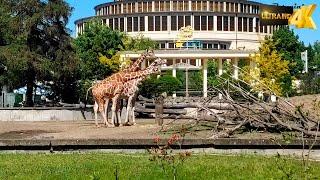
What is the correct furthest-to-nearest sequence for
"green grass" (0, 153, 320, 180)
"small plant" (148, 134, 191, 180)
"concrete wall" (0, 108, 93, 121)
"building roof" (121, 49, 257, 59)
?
"building roof" (121, 49, 257, 59)
"concrete wall" (0, 108, 93, 121)
"green grass" (0, 153, 320, 180)
"small plant" (148, 134, 191, 180)

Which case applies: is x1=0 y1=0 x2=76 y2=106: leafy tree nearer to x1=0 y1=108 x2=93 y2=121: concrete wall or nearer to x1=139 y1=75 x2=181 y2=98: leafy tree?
x1=0 y1=108 x2=93 y2=121: concrete wall

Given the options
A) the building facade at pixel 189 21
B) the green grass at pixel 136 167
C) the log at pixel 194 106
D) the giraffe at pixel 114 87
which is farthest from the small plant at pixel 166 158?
the building facade at pixel 189 21

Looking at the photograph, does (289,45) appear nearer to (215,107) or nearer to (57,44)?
(57,44)

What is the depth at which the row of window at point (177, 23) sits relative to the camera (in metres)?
132

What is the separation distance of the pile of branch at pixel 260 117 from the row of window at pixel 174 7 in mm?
116217

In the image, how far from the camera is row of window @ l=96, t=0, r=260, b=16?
133m

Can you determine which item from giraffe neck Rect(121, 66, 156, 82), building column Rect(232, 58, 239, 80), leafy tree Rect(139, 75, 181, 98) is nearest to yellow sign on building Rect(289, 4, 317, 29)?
building column Rect(232, 58, 239, 80)

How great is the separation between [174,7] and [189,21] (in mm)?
4146

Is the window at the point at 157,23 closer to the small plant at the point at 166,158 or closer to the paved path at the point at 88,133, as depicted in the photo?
the paved path at the point at 88,133

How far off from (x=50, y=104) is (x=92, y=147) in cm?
2991

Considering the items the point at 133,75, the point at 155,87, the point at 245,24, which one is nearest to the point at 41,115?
Answer: the point at 133,75

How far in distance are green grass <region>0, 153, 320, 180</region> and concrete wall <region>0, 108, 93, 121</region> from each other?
22.5 meters

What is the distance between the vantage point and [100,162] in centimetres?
1160

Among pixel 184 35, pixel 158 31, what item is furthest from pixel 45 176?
pixel 158 31
